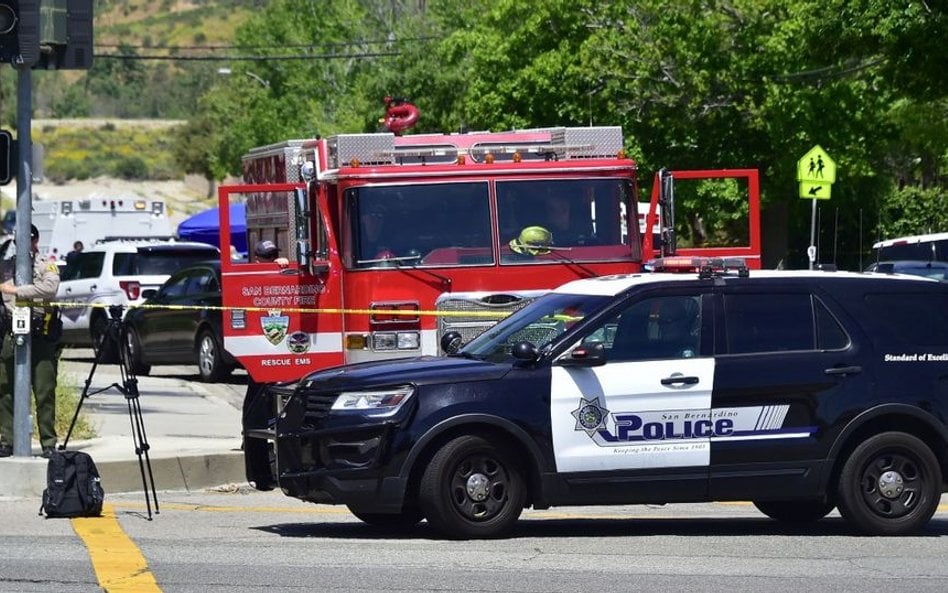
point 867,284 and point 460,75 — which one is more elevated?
point 460,75

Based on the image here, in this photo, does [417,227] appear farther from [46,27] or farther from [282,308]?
[46,27]

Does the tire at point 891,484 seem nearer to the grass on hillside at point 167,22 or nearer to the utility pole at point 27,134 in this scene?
the utility pole at point 27,134

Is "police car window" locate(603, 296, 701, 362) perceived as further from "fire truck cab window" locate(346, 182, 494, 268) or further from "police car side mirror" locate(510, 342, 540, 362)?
"fire truck cab window" locate(346, 182, 494, 268)

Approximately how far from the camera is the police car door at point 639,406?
33.5 ft

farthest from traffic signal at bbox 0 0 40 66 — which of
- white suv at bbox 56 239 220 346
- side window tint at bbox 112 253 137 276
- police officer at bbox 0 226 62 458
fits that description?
side window tint at bbox 112 253 137 276

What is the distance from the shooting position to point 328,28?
56031 mm

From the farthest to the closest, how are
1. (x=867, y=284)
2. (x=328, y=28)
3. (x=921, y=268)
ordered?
(x=328, y=28) → (x=921, y=268) → (x=867, y=284)

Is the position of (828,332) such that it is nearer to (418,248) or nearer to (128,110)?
(418,248)

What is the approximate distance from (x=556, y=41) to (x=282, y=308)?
23554mm

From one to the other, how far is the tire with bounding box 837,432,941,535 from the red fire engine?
4.40 metres

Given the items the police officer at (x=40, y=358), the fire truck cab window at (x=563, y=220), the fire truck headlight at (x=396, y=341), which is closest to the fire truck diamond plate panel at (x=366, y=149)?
the fire truck cab window at (x=563, y=220)

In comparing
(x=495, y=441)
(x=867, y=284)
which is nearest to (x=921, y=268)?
(x=867, y=284)

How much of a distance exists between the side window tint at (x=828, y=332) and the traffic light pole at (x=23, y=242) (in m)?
5.71

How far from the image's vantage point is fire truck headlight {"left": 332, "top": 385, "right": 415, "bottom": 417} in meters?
9.98
